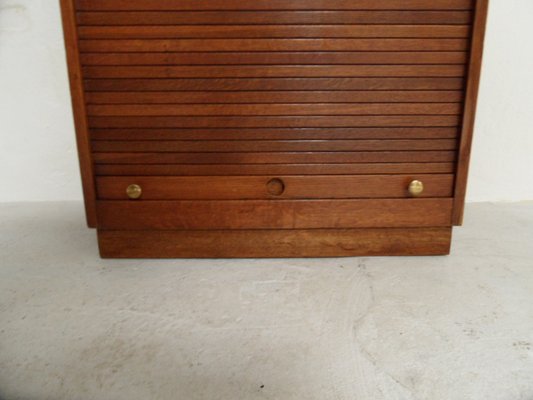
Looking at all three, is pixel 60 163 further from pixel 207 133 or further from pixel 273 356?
pixel 273 356

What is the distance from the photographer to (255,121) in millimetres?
1040

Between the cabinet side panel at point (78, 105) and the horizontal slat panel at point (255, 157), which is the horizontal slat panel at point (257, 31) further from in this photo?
the horizontal slat panel at point (255, 157)

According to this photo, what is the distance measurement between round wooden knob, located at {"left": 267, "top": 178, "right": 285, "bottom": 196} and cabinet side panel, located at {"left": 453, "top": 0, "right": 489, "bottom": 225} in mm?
394

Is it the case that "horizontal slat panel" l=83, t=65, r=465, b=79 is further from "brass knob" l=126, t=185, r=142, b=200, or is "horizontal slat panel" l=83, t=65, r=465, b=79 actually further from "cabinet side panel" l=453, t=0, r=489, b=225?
"brass knob" l=126, t=185, r=142, b=200

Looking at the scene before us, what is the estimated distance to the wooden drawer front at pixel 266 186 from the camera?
1073 mm

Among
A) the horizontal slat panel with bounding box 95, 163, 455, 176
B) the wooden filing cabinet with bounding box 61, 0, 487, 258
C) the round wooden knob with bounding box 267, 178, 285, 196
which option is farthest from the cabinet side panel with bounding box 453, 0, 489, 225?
the round wooden knob with bounding box 267, 178, 285, 196

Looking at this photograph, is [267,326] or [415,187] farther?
[415,187]

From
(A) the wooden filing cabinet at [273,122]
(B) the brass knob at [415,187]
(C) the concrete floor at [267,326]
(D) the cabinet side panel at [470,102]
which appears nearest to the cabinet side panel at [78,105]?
(A) the wooden filing cabinet at [273,122]

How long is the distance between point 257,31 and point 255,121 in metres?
0.18

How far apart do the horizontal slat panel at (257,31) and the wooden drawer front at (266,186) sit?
30cm

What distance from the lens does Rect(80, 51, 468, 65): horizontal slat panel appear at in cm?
100

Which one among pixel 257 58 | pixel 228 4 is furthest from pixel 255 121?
pixel 228 4

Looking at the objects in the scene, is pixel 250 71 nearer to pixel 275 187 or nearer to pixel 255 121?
pixel 255 121

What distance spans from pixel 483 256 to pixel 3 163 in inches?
57.3
